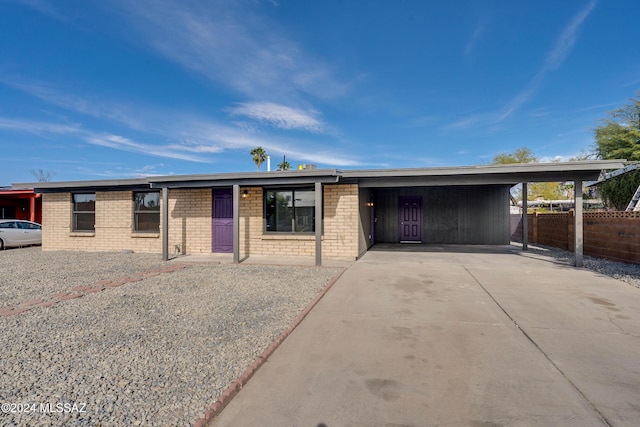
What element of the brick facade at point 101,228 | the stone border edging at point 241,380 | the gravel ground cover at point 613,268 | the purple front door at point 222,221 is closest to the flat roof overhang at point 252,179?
the purple front door at point 222,221

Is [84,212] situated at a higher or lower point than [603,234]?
higher

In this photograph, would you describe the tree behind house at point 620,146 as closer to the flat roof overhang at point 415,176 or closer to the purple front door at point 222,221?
the flat roof overhang at point 415,176

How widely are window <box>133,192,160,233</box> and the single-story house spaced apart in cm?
4

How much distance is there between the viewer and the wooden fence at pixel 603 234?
8.16 meters

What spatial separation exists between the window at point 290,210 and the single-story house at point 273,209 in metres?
0.03

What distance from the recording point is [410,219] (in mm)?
14656

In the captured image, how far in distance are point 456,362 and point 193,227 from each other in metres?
10.2

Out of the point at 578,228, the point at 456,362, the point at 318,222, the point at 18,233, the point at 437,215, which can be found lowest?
the point at 456,362

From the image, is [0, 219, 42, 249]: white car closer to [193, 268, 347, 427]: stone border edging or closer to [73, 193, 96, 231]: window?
[73, 193, 96, 231]: window

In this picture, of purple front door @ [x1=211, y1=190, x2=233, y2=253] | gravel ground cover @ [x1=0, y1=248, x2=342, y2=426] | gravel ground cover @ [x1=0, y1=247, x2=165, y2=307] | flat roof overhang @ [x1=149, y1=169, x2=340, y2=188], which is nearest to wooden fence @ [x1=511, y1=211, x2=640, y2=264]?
flat roof overhang @ [x1=149, y1=169, x2=340, y2=188]

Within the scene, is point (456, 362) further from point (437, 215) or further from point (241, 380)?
point (437, 215)

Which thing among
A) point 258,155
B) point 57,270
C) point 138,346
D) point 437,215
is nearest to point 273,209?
point 57,270

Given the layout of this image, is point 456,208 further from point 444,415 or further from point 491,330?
point 444,415

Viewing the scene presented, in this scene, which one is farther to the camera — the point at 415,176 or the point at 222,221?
the point at 222,221
